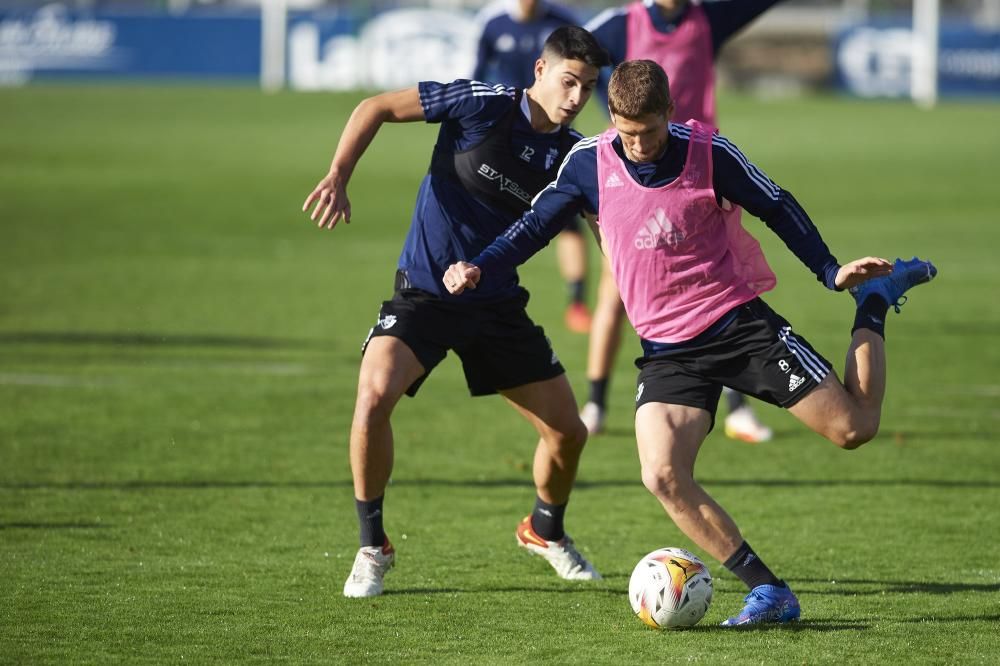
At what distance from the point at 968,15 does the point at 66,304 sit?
40.6 m

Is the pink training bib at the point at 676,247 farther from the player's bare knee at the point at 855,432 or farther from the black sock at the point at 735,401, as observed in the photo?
the black sock at the point at 735,401

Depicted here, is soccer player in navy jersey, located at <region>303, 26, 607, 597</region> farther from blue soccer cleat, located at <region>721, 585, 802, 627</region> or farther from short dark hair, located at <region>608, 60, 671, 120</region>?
blue soccer cleat, located at <region>721, 585, 802, 627</region>

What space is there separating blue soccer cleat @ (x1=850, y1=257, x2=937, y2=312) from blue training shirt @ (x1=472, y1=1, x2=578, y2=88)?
6640 mm

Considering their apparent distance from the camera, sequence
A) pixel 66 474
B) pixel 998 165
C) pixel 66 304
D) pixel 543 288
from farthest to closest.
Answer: pixel 998 165
pixel 543 288
pixel 66 304
pixel 66 474

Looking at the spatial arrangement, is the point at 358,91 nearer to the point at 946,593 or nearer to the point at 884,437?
the point at 884,437

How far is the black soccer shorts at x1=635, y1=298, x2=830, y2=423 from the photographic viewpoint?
5.80 meters

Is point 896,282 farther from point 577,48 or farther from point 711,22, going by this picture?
point 711,22

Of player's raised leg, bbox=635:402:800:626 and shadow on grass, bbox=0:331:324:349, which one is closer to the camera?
player's raised leg, bbox=635:402:800:626

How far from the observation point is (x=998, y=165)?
28312mm

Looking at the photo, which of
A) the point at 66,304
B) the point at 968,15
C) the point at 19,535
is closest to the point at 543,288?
the point at 66,304

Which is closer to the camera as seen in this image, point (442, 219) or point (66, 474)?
point (442, 219)

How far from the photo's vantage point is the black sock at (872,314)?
6.07 metres

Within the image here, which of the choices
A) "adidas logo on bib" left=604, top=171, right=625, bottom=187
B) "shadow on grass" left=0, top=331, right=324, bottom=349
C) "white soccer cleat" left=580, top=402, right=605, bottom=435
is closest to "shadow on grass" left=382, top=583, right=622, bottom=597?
"adidas logo on bib" left=604, top=171, right=625, bottom=187

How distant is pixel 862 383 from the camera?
5.93 m
